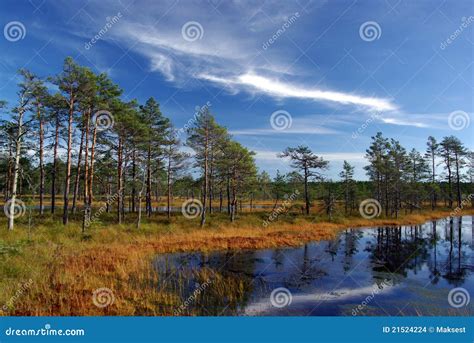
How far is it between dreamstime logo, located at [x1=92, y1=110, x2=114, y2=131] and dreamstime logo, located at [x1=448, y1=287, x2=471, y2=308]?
84.2 ft

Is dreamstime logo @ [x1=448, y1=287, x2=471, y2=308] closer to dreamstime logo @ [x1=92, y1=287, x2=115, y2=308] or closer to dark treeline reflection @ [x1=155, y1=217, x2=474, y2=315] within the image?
dark treeline reflection @ [x1=155, y1=217, x2=474, y2=315]

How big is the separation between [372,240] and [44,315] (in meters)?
24.6

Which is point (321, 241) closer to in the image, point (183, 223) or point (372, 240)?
point (372, 240)

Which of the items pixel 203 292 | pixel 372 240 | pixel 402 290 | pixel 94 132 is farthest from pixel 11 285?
pixel 372 240

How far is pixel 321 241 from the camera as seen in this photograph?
2397 centimetres
